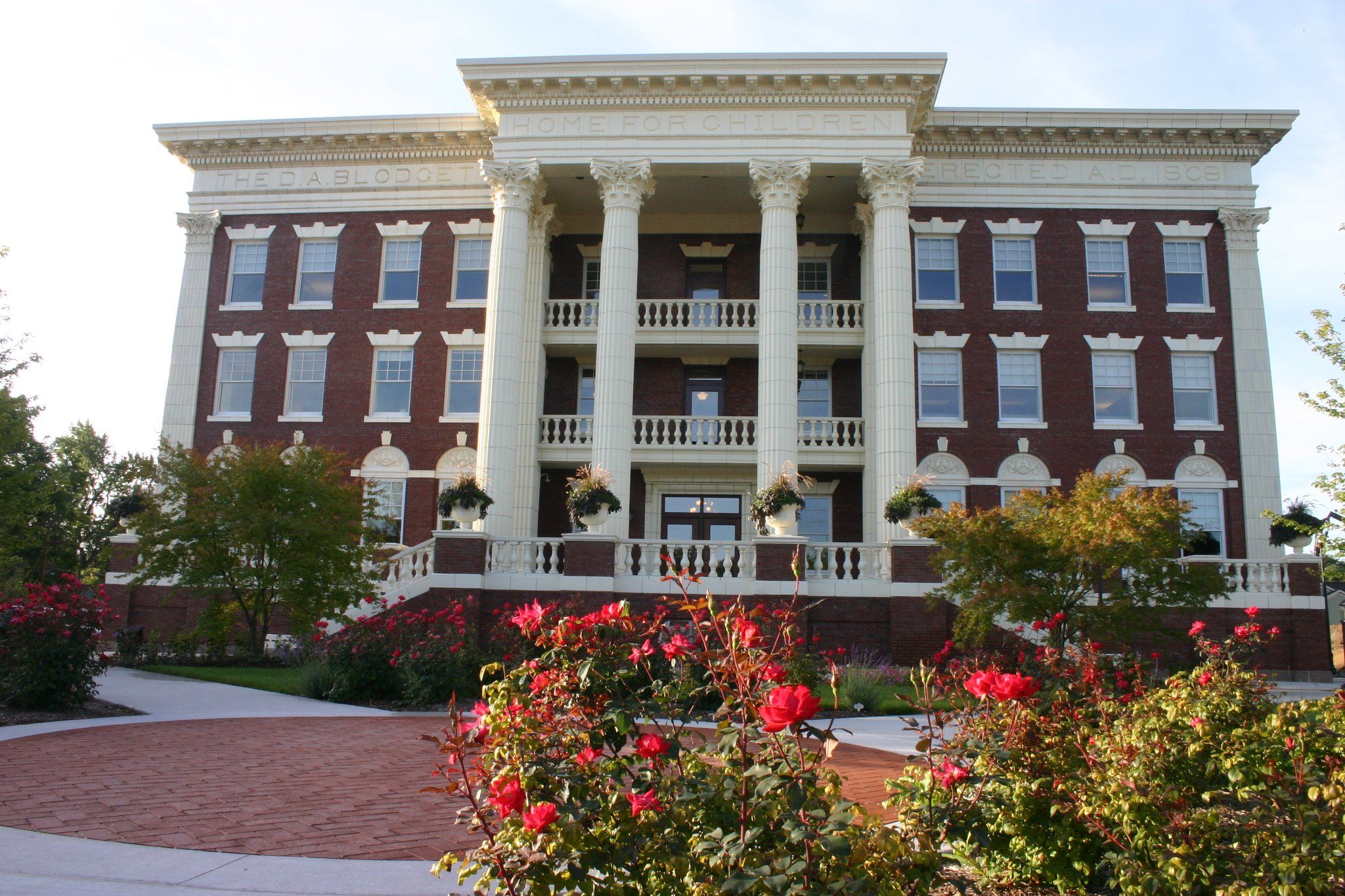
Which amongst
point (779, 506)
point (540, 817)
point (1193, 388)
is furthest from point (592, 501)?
point (540, 817)

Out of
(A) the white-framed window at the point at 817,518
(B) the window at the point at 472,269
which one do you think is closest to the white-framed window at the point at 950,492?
(A) the white-framed window at the point at 817,518

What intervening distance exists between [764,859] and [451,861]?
1361 mm

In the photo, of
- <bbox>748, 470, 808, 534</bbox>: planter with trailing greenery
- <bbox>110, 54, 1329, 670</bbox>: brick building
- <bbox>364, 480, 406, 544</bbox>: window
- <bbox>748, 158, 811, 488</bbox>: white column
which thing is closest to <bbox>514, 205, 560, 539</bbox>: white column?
<bbox>110, 54, 1329, 670</bbox>: brick building

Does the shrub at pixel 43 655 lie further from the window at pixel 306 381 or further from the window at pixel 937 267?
the window at pixel 937 267

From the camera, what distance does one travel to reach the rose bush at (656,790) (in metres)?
3.77

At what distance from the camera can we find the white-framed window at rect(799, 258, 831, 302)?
2891cm

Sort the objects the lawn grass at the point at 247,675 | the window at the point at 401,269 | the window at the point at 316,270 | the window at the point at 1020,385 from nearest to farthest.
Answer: the lawn grass at the point at 247,675 < the window at the point at 1020,385 < the window at the point at 401,269 < the window at the point at 316,270

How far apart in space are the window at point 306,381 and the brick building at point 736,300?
0.09m

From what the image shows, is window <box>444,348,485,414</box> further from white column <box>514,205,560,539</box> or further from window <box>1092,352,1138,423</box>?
window <box>1092,352,1138,423</box>

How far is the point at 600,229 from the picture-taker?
97.3 feet

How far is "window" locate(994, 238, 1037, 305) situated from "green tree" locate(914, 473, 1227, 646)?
11.5 meters

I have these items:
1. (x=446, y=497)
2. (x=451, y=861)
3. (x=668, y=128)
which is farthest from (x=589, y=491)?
(x=451, y=861)

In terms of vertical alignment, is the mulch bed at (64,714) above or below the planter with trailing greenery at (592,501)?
below

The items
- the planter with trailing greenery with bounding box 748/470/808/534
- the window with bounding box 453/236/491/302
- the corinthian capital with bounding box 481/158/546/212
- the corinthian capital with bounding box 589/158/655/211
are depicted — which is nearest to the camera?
the planter with trailing greenery with bounding box 748/470/808/534
